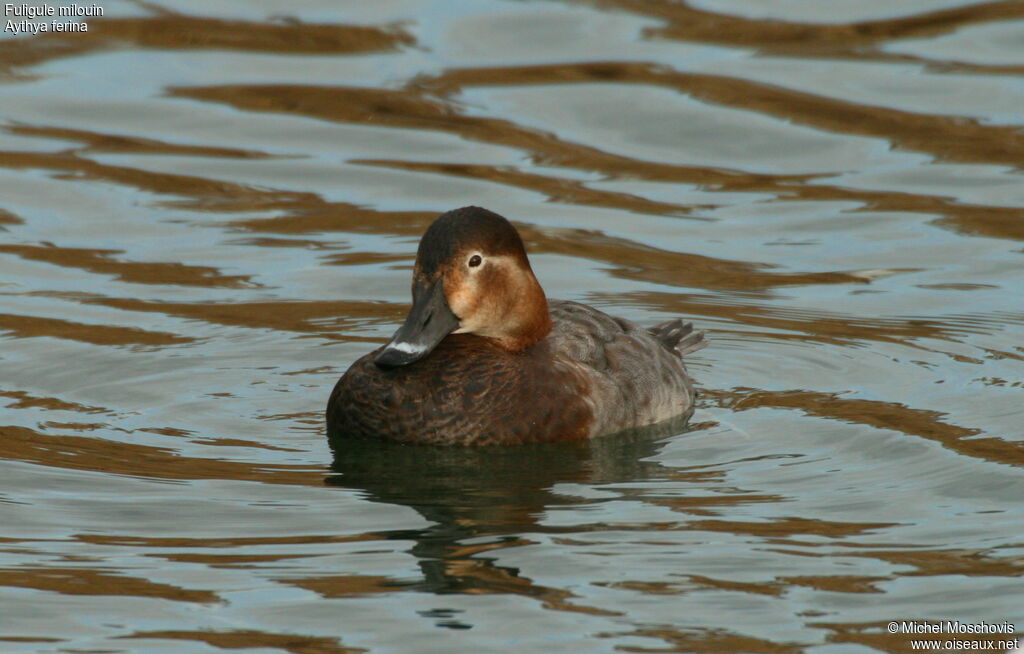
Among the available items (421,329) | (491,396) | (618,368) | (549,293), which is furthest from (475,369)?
(549,293)

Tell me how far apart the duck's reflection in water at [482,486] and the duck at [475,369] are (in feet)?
0.28

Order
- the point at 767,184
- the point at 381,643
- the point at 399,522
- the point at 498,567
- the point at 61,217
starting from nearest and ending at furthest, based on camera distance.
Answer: the point at 381,643, the point at 498,567, the point at 399,522, the point at 61,217, the point at 767,184

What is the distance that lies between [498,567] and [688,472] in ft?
5.40

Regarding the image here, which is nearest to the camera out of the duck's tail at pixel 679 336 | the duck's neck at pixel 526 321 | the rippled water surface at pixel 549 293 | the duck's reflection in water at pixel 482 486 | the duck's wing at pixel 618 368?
the rippled water surface at pixel 549 293

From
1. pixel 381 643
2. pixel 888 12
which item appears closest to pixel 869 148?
pixel 888 12

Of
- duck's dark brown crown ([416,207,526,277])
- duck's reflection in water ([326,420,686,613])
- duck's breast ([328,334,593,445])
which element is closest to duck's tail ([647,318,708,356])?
duck's reflection in water ([326,420,686,613])

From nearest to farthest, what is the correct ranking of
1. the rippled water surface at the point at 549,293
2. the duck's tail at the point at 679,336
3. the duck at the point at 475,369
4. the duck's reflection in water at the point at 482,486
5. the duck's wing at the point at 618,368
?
1. the rippled water surface at the point at 549,293
2. the duck's reflection in water at the point at 482,486
3. the duck at the point at 475,369
4. the duck's wing at the point at 618,368
5. the duck's tail at the point at 679,336

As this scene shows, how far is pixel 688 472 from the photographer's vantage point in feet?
26.9

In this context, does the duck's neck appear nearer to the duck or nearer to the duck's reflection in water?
the duck

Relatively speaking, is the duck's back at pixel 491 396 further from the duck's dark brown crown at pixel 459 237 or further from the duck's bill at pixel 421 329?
the duck's dark brown crown at pixel 459 237

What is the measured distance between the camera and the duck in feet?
27.5

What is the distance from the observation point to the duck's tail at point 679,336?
32.8 feet

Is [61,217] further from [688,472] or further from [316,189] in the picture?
[688,472]

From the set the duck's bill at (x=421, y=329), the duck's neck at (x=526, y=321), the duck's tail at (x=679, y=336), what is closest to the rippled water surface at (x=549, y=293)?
the duck's tail at (x=679, y=336)
